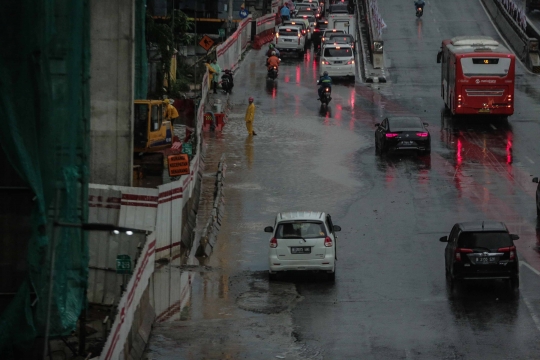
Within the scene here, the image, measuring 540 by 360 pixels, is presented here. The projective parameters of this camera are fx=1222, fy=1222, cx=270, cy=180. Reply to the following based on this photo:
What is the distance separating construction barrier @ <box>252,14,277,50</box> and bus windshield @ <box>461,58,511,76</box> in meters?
27.3

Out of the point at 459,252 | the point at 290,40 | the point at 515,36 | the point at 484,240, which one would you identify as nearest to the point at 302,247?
the point at 459,252

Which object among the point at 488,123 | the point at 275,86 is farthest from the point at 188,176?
the point at 275,86

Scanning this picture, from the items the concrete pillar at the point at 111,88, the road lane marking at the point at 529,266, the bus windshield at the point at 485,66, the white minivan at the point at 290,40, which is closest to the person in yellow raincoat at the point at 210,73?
the bus windshield at the point at 485,66

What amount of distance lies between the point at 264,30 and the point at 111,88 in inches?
1927

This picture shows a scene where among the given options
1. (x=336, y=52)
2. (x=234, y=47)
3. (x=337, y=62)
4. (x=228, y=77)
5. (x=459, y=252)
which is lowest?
(x=459, y=252)

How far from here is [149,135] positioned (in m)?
38.8

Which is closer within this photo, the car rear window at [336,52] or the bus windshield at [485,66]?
the bus windshield at [485,66]

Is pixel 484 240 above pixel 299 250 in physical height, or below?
above

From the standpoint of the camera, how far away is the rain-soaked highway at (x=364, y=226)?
22.3 meters

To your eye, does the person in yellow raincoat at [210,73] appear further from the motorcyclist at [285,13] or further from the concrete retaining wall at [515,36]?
the motorcyclist at [285,13]

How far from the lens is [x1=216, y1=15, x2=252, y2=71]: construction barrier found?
6213cm

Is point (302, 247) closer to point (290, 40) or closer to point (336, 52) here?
point (336, 52)

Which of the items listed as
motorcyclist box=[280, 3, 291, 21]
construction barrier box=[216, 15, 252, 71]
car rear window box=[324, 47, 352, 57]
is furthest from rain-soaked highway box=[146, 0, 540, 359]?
motorcyclist box=[280, 3, 291, 21]

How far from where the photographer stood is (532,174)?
130 ft
